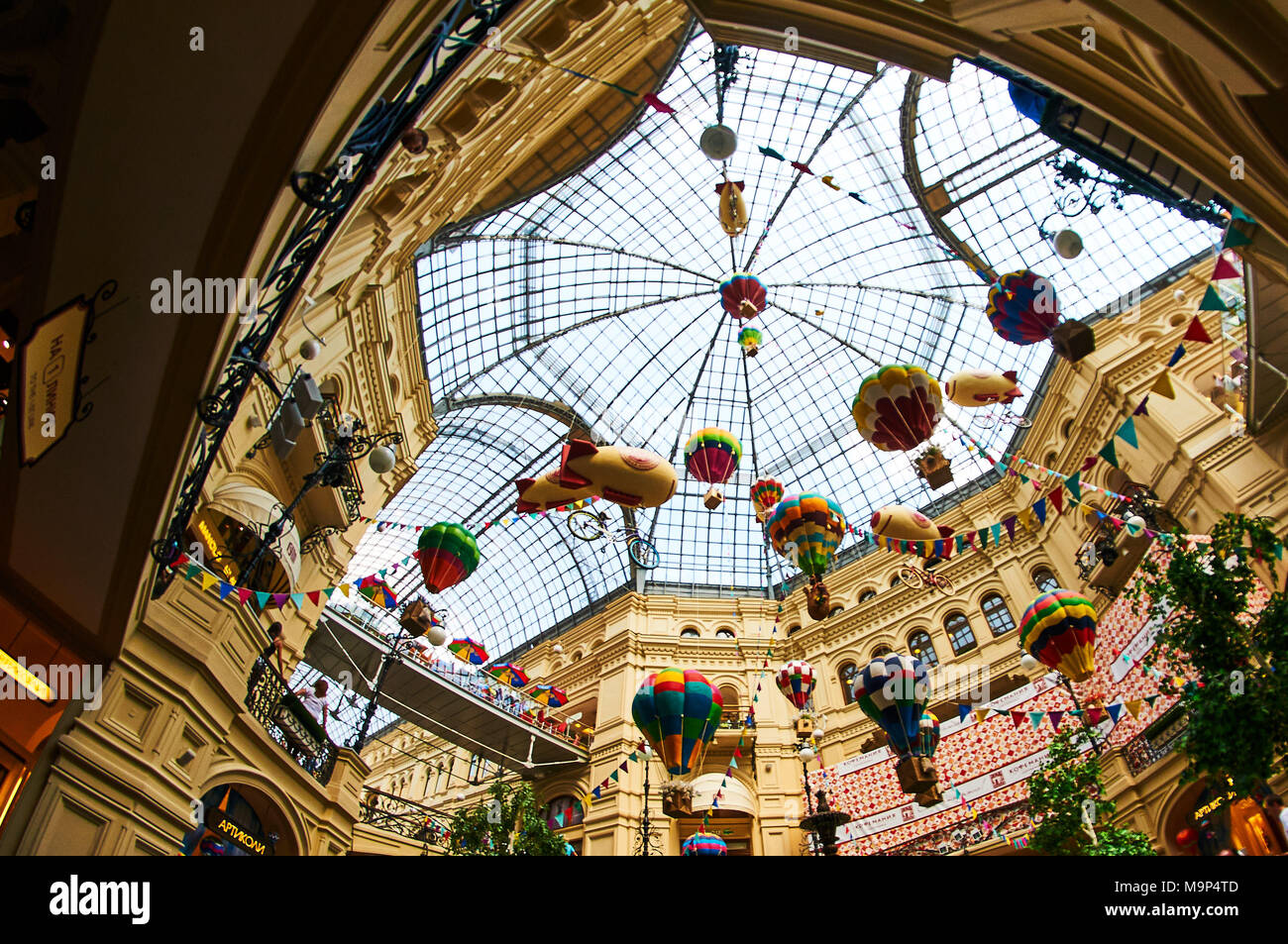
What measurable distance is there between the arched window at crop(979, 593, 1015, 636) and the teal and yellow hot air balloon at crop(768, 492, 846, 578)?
31.5 feet

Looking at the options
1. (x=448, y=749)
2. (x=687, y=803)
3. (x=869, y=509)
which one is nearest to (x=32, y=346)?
(x=687, y=803)

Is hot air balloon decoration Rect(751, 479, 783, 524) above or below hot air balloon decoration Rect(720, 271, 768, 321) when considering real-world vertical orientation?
below

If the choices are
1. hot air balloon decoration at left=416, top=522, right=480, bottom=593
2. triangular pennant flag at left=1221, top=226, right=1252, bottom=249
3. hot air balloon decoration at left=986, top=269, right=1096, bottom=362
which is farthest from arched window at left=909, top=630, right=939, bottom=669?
triangular pennant flag at left=1221, top=226, right=1252, bottom=249

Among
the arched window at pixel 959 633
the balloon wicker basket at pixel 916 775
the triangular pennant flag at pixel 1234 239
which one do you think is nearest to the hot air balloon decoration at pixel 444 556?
the balloon wicker basket at pixel 916 775

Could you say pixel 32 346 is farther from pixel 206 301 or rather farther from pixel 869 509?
pixel 869 509

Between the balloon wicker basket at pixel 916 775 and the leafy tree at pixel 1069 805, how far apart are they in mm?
2695

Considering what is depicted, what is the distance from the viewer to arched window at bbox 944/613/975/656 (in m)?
24.6

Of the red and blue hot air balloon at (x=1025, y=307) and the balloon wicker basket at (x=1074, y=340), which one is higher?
the red and blue hot air balloon at (x=1025, y=307)

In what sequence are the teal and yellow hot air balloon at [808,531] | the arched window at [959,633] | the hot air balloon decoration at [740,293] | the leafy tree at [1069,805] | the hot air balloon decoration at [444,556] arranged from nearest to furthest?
the leafy tree at [1069,805]
the hot air balloon decoration at [444,556]
the teal and yellow hot air balloon at [808,531]
the hot air balloon decoration at [740,293]
the arched window at [959,633]

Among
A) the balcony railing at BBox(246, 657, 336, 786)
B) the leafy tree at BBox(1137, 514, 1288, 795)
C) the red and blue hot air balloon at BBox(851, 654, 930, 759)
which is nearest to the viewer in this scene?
the leafy tree at BBox(1137, 514, 1288, 795)

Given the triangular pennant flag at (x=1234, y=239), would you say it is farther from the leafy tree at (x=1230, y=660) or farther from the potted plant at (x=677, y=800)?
the potted plant at (x=677, y=800)

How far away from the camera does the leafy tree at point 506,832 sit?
17844 millimetres

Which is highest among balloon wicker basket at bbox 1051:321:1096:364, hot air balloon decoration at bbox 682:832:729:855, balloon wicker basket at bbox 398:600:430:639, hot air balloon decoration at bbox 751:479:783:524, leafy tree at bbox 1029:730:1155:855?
hot air balloon decoration at bbox 751:479:783:524

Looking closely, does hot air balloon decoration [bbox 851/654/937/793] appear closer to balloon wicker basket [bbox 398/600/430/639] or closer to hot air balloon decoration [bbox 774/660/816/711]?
hot air balloon decoration [bbox 774/660/816/711]
